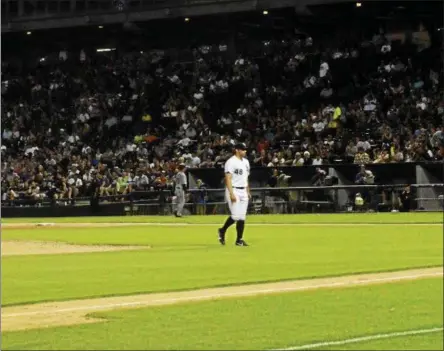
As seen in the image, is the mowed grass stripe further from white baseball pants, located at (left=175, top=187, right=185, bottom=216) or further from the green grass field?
A: white baseball pants, located at (left=175, top=187, right=185, bottom=216)

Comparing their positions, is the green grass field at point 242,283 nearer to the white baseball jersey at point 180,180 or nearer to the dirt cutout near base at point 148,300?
the dirt cutout near base at point 148,300

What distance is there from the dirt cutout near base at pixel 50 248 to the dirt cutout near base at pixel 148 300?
7850 millimetres

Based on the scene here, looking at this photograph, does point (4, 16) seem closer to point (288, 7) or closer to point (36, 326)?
point (288, 7)

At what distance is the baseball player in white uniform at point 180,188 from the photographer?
34.7 m

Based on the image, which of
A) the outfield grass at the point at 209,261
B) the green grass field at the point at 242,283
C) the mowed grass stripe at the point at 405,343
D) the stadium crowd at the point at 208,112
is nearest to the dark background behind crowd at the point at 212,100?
the stadium crowd at the point at 208,112

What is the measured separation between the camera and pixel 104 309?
10148 mm

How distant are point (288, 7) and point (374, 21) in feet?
12.9

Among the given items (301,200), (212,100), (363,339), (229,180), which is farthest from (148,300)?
(212,100)

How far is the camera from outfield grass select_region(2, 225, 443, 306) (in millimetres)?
12898

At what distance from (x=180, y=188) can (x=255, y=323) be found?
85.1 ft

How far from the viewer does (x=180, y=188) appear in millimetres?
34719

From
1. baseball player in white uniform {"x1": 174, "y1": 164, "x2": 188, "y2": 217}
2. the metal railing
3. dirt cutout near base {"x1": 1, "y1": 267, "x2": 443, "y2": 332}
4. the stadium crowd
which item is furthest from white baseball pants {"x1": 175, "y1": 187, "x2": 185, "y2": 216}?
dirt cutout near base {"x1": 1, "y1": 267, "x2": 443, "y2": 332}

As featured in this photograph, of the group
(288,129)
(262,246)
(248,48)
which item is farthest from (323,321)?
(248,48)

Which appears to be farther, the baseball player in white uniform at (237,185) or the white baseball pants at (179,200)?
the white baseball pants at (179,200)
